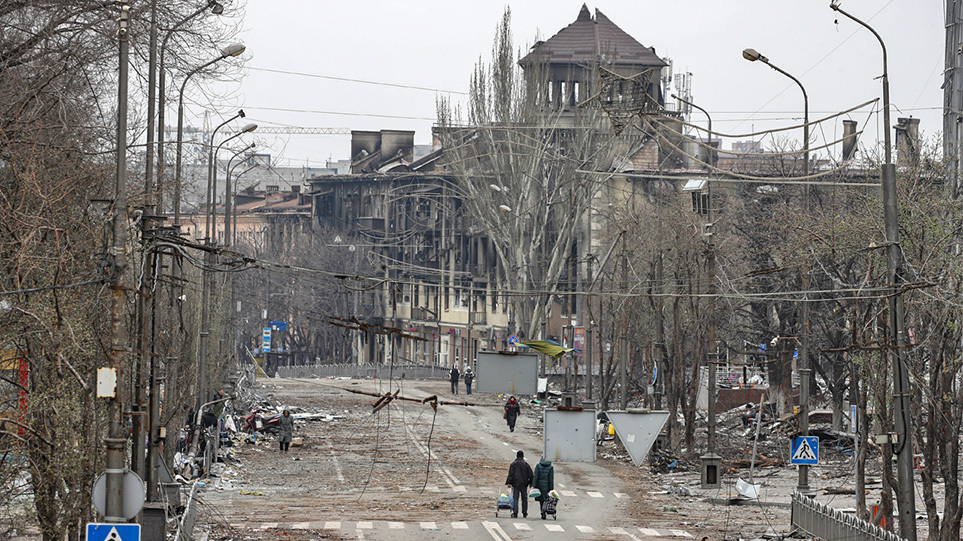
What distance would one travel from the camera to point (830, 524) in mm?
22266

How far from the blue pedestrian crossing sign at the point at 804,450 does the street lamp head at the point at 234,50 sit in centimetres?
1302

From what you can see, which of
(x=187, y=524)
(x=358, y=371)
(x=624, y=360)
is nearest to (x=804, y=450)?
(x=187, y=524)

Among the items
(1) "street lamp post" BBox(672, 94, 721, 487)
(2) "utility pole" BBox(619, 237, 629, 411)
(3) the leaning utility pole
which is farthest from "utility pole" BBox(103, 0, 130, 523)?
(2) "utility pole" BBox(619, 237, 629, 411)

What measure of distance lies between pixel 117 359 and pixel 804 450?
1424 cm

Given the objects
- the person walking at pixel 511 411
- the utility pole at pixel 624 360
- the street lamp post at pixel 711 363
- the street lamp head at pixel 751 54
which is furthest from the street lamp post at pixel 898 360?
the person walking at pixel 511 411

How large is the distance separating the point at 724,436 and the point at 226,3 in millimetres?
28426

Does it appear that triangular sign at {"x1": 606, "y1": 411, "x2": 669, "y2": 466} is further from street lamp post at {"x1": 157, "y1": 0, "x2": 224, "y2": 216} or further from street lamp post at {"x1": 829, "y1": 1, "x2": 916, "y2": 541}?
street lamp post at {"x1": 157, "y1": 0, "x2": 224, "y2": 216}

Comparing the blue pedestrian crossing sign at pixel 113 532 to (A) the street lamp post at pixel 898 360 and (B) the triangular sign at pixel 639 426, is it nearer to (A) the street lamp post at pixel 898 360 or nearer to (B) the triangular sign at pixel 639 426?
(A) the street lamp post at pixel 898 360

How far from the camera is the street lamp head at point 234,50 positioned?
79.0ft

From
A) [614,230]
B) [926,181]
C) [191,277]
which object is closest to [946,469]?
[926,181]

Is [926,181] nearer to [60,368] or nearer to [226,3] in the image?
[226,3]

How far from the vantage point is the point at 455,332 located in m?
93.6

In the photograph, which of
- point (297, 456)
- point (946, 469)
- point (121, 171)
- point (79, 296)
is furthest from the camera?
point (297, 456)

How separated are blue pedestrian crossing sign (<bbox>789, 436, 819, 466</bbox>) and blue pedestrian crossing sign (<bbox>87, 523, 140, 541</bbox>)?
→ 13991 mm
